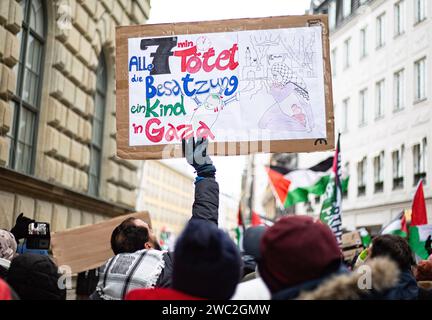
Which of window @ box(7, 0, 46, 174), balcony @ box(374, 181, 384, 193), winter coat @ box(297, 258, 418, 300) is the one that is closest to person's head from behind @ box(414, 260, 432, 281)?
winter coat @ box(297, 258, 418, 300)

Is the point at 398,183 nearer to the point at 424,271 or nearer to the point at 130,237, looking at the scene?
the point at 424,271

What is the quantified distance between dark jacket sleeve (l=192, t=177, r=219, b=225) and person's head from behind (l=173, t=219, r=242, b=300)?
5.37 feet

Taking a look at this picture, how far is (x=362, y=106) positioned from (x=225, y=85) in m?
25.8

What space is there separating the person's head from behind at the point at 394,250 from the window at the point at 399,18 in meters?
22.5

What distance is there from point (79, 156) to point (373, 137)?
1764cm

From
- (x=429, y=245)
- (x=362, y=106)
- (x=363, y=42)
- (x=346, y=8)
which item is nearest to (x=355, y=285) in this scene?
(x=429, y=245)

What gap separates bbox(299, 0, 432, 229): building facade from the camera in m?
23.7

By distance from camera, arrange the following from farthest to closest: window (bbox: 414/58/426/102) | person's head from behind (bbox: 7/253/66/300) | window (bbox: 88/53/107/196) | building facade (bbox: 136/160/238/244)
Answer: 1. building facade (bbox: 136/160/238/244)
2. window (bbox: 414/58/426/102)
3. window (bbox: 88/53/107/196)
4. person's head from behind (bbox: 7/253/66/300)

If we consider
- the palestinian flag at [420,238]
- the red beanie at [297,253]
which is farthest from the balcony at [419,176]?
the red beanie at [297,253]

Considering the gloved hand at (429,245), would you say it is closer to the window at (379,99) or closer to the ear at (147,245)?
the ear at (147,245)

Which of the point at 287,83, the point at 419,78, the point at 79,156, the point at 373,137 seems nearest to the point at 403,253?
the point at 287,83

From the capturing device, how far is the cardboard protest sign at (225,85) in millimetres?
6023

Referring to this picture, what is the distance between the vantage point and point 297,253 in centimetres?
282

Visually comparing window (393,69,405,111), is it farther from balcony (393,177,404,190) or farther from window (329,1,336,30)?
window (329,1,336,30)
